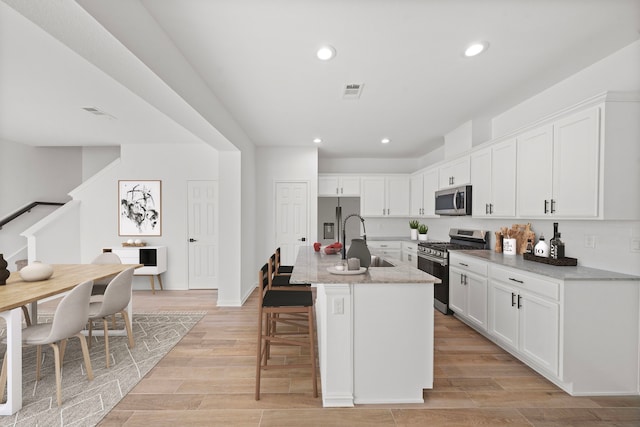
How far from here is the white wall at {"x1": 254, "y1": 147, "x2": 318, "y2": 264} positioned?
217 inches

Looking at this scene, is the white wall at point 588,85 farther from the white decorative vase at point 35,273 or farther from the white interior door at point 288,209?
the white decorative vase at point 35,273

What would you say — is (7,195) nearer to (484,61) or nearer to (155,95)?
(155,95)

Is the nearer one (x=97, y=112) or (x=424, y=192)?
(x=97, y=112)

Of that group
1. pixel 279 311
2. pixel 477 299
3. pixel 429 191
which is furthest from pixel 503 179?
pixel 279 311

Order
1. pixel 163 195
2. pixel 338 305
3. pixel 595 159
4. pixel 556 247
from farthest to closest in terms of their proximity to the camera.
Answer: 1. pixel 163 195
2. pixel 556 247
3. pixel 595 159
4. pixel 338 305

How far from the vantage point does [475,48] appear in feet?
7.34

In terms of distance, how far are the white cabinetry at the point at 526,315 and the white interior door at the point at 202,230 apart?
14.7 feet


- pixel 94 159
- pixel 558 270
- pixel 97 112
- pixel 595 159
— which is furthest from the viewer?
pixel 94 159

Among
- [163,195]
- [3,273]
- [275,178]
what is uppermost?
[275,178]

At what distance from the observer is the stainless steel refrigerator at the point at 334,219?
5492mm

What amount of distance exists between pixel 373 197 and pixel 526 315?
383cm

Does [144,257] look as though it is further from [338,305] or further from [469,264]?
[469,264]

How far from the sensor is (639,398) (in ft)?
7.01

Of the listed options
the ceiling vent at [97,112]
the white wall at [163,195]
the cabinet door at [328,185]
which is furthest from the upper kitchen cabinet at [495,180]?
the ceiling vent at [97,112]
